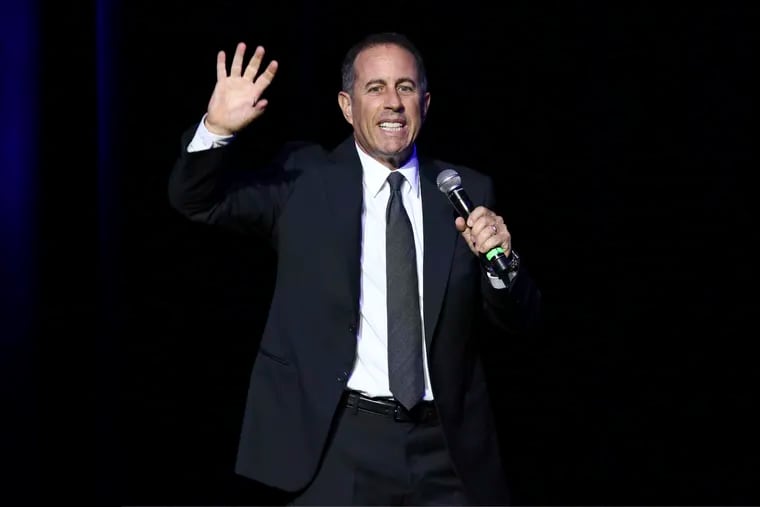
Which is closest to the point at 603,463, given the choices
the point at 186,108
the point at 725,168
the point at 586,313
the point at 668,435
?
the point at 668,435

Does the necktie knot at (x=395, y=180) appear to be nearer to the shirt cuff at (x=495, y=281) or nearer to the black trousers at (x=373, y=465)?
the shirt cuff at (x=495, y=281)

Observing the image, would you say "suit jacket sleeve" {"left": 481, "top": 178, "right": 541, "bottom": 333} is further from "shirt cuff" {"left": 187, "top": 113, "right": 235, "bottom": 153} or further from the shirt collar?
"shirt cuff" {"left": 187, "top": 113, "right": 235, "bottom": 153}

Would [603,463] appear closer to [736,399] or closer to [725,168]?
[736,399]

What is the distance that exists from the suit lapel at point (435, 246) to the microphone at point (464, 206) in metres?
0.12

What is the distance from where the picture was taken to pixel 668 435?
3.39 meters

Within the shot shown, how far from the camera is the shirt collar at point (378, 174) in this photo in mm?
2240

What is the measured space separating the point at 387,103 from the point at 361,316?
0.49 meters

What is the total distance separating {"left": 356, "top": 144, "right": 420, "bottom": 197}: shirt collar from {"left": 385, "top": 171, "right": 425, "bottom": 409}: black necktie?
66 millimetres

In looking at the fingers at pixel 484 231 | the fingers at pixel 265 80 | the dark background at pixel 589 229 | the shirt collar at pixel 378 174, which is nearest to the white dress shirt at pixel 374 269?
the shirt collar at pixel 378 174

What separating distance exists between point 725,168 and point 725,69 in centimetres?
33

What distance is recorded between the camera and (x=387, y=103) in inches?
88.2

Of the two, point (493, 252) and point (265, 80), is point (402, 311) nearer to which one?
point (493, 252)

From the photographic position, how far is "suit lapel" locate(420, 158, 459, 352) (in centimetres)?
213

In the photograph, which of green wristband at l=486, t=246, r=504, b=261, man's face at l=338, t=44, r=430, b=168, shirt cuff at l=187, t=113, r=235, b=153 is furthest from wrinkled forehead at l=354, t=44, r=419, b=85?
green wristband at l=486, t=246, r=504, b=261
